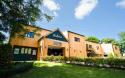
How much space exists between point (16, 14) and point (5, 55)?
221 inches

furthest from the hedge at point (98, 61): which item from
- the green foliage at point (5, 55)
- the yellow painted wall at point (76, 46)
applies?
the green foliage at point (5, 55)

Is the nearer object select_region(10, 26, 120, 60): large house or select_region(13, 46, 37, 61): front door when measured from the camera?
select_region(13, 46, 37, 61): front door

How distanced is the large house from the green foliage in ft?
29.3

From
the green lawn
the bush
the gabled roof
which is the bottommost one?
the green lawn

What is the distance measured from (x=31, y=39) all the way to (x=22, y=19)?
14.2 metres

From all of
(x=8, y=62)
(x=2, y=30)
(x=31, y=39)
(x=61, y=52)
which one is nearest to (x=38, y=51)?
(x=31, y=39)

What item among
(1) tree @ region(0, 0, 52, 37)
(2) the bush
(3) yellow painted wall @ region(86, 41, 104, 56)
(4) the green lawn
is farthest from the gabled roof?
(3) yellow painted wall @ region(86, 41, 104, 56)

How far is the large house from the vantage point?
3000cm

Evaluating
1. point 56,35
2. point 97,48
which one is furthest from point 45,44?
point 97,48

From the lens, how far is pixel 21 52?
3044 centimetres

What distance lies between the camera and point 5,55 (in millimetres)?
15016

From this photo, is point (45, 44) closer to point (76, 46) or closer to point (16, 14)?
point (76, 46)

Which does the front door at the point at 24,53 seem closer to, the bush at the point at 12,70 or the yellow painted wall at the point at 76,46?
the yellow painted wall at the point at 76,46

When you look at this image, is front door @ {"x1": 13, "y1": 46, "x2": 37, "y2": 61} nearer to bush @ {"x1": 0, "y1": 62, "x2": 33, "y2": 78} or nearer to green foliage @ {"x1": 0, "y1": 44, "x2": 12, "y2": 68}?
bush @ {"x1": 0, "y1": 62, "x2": 33, "y2": 78}
